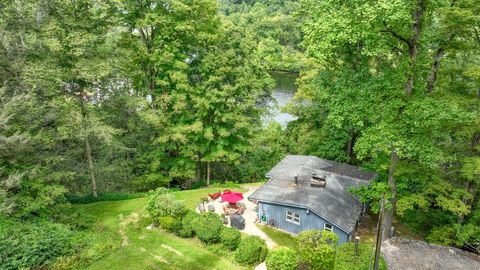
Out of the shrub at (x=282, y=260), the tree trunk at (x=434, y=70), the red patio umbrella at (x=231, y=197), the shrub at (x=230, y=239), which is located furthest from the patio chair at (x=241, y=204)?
the tree trunk at (x=434, y=70)

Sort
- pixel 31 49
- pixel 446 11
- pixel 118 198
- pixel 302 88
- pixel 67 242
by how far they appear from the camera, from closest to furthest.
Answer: pixel 446 11 < pixel 67 242 < pixel 31 49 < pixel 118 198 < pixel 302 88

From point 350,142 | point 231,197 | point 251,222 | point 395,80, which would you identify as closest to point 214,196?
point 231,197

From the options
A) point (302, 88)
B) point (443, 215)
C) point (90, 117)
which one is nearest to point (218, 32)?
point (302, 88)

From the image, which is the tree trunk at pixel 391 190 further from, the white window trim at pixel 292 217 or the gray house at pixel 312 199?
the white window trim at pixel 292 217

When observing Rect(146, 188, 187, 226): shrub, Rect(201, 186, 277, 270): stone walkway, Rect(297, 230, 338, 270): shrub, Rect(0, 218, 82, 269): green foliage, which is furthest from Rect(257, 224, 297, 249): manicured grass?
Rect(0, 218, 82, 269): green foliage

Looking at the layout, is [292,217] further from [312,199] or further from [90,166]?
[90,166]

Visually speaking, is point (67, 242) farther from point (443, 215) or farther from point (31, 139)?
point (443, 215)
